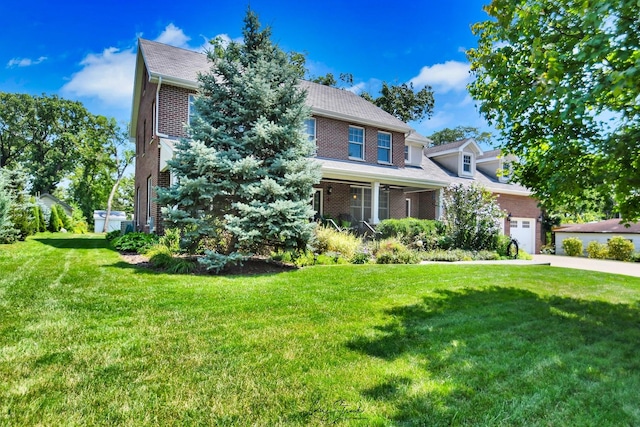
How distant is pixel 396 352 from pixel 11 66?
93.4 feet

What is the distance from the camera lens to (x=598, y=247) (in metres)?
17.5

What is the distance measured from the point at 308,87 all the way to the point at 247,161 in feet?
20.4

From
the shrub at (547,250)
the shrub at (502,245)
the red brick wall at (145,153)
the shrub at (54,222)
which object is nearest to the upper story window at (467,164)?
the shrub at (547,250)

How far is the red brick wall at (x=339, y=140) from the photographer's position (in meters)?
14.9

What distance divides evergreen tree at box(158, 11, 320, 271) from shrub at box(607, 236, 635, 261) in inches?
652

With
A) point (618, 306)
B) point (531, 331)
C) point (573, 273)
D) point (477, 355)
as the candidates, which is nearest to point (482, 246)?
point (573, 273)

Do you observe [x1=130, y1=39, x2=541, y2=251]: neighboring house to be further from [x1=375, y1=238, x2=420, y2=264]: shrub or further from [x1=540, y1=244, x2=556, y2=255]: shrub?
[x1=375, y1=238, x2=420, y2=264]: shrub

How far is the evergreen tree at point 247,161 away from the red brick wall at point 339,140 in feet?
21.3

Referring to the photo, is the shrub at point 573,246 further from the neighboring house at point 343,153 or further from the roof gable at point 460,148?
the roof gable at point 460,148

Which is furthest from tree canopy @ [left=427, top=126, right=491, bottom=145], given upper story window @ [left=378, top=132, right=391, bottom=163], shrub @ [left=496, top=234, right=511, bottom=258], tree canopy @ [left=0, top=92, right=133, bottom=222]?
tree canopy @ [left=0, top=92, right=133, bottom=222]

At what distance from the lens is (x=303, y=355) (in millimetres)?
3180

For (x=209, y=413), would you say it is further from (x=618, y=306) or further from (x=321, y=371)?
(x=618, y=306)

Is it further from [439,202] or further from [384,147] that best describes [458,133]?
[439,202]

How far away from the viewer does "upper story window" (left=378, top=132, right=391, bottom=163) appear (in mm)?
16752
